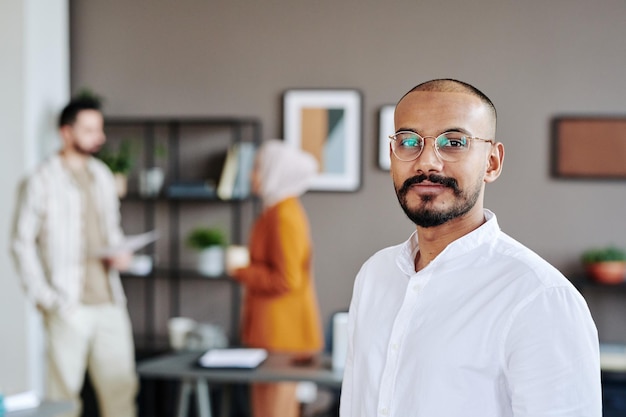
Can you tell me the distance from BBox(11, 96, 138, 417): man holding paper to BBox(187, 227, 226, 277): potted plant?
0.60 m

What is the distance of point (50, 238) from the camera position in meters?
3.74

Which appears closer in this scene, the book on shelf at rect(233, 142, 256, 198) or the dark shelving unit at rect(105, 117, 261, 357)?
the book on shelf at rect(233, 142, 256, 198)

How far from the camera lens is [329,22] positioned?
449 centimetres

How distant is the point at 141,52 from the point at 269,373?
8.14 ft

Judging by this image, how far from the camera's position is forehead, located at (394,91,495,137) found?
1.22 m

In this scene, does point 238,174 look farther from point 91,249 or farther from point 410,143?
point 410,143

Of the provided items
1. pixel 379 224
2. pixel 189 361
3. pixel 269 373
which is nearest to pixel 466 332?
pixel 269 373

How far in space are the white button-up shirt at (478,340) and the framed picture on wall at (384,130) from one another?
309 cm

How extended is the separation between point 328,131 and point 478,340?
11.2ft

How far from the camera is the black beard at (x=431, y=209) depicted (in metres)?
1.23

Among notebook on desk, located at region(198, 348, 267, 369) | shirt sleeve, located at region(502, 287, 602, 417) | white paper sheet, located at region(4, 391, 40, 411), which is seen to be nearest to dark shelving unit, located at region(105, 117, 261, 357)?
notebook on desk, located at region(198, 348, 267, 369)

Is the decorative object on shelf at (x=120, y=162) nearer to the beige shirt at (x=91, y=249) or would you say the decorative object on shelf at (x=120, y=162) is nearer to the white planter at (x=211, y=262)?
the white planter at (x=211, y=262)

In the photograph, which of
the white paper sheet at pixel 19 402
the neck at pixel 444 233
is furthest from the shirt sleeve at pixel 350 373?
the white paper sheet at pixel 19 402

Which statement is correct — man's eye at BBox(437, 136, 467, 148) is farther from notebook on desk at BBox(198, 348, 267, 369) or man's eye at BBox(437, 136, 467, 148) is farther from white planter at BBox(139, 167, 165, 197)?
white planter at BBox(139, 167, 165, 197)
